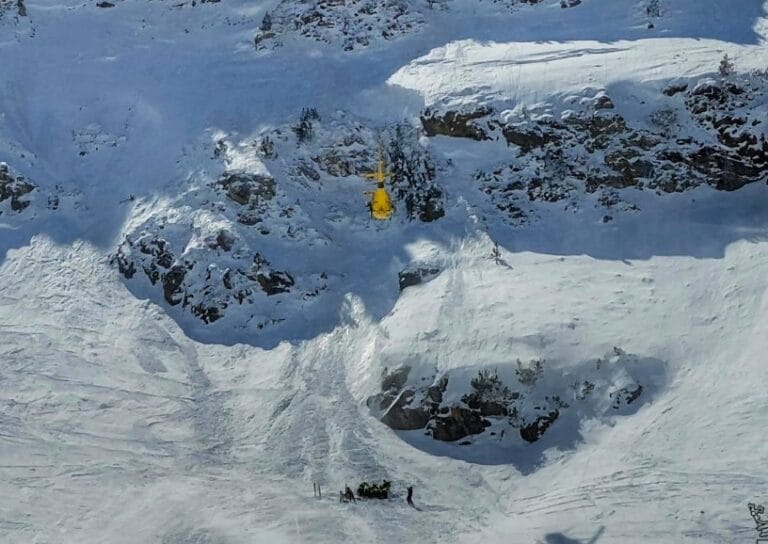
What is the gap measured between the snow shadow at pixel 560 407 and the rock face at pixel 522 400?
2cm

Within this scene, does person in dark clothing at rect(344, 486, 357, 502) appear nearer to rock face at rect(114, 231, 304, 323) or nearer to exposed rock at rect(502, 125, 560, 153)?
rock face at rect(114, 231, 304, 323)

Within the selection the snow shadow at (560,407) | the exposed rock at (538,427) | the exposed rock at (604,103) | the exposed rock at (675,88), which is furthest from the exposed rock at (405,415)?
the exposed rock at (675,88)

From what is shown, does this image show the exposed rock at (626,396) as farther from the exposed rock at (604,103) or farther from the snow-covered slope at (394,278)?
the exposed rock at (604,103)

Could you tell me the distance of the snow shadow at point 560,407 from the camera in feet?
63.5

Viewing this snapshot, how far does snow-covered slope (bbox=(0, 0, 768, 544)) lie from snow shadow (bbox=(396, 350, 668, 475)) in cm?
5

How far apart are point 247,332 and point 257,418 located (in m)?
3.25

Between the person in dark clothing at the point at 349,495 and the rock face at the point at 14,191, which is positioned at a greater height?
the rock face at the point at 14,191

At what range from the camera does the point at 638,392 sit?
19.5m

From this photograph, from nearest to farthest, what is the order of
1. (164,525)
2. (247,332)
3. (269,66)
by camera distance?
(164,525) → (247,332) → (269,66)

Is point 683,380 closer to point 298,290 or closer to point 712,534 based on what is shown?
point 712,534

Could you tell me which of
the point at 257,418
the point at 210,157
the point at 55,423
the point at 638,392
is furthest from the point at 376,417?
the point at 210,157

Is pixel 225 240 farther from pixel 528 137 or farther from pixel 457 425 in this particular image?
pixel 528 137

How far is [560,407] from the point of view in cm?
1975

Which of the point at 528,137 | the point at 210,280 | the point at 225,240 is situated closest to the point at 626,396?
the point at 528,137
